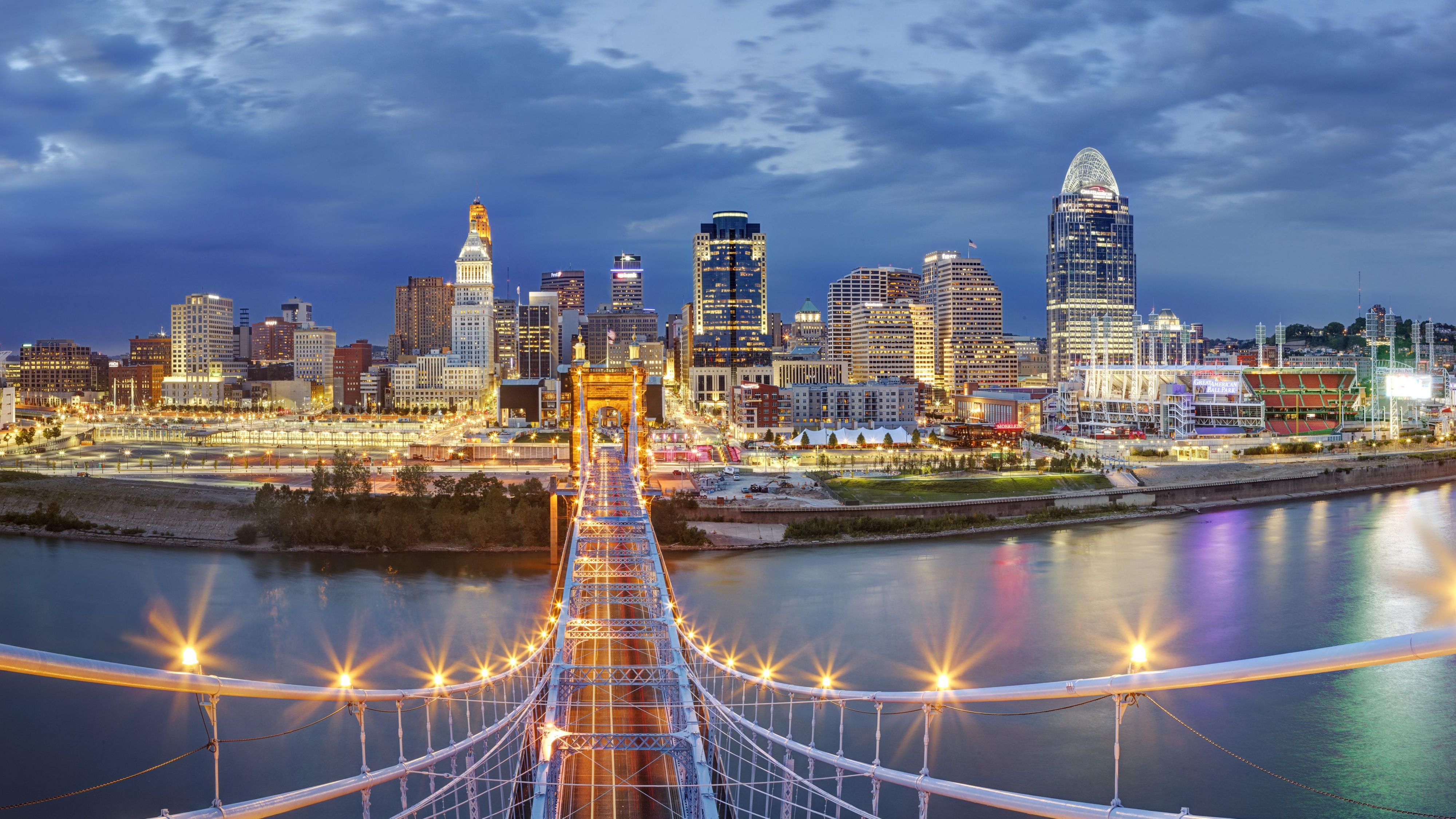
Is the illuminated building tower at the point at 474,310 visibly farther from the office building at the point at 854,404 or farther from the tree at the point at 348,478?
the tree at the point at 348,478

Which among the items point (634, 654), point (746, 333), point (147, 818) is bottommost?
point (147, 818)

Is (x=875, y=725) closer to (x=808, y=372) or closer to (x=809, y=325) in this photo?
(x=808, y=372)

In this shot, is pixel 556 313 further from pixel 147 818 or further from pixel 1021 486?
pixel 147 818

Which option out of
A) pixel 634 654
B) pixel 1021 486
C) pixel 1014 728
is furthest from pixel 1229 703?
pixel 1021 486

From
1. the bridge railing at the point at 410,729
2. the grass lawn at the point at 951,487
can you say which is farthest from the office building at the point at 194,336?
the bridge railing at the point at 410,729

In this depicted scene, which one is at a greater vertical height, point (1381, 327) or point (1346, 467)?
point (1381, 327)

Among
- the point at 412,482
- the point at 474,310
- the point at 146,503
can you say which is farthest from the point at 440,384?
the point at 412,482
